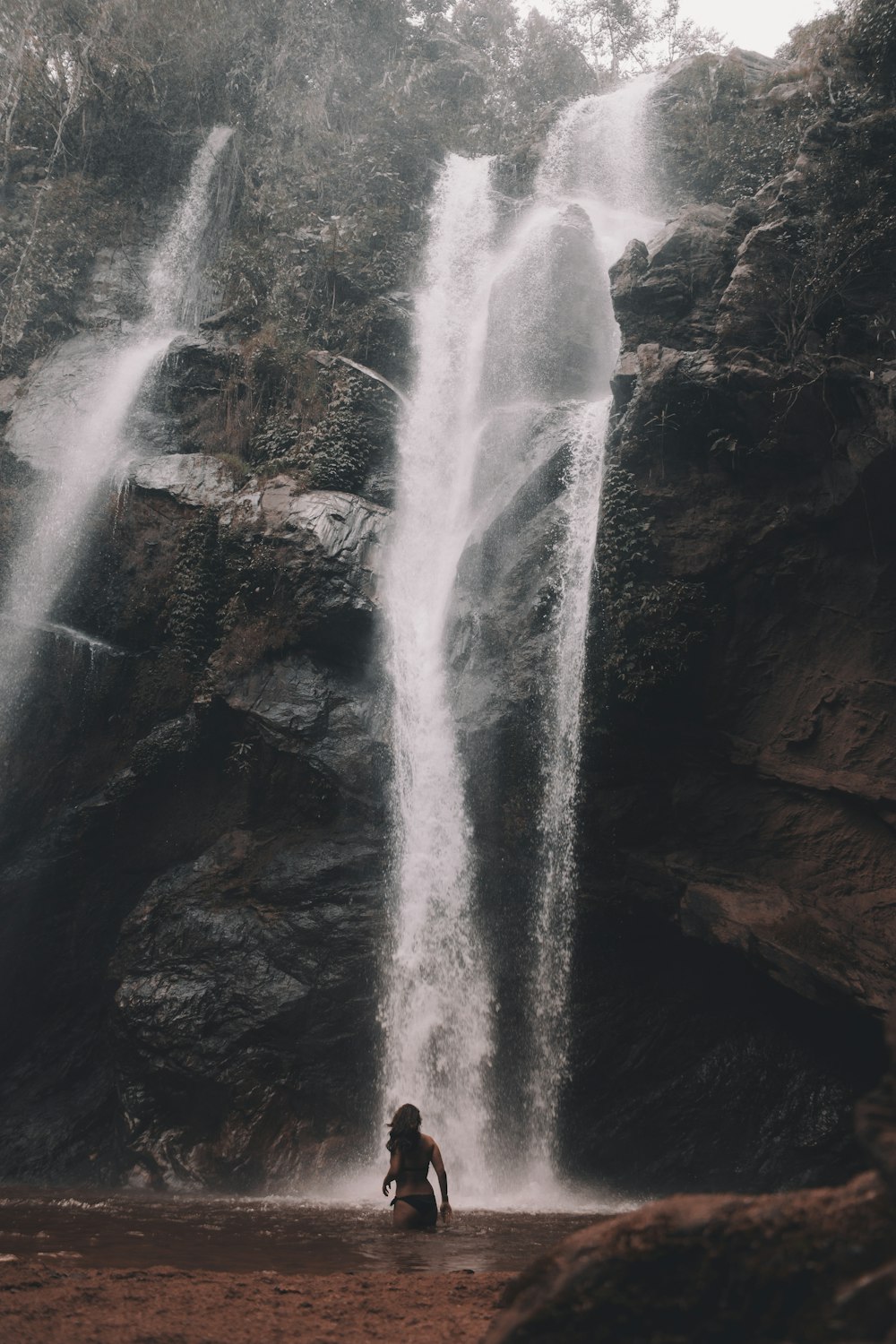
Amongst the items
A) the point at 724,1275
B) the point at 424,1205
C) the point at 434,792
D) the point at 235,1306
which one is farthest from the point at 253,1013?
the point at 724,1275

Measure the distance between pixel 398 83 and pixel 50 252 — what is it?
1291 cm

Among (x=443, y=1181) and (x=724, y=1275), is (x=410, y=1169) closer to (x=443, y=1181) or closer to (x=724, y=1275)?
(x=443, y=1181)

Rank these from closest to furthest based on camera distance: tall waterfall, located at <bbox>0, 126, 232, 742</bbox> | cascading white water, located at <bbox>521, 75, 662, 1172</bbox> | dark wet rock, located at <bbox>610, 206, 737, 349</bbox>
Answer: cascading white water, located at <bbox>521, 75, 662, 1172</bbox>, dark wet rock, located at <bbox>610, 206, 737, 349</bbox>, tall waterfall, located at <bbox>0, 126, 232, 742</bbox>

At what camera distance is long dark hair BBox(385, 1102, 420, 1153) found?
6.01m

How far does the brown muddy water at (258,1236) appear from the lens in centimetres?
503

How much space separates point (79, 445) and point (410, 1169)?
48.1ft

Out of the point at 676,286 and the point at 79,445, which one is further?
the point at 79,445

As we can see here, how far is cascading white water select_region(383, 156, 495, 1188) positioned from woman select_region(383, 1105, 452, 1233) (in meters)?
3.66

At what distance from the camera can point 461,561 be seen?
1380 centimetres

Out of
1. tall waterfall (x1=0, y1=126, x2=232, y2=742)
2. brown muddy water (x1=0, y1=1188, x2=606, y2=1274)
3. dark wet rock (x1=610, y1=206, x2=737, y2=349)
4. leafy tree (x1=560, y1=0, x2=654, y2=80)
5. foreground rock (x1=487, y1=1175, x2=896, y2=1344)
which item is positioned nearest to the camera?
foreground rock (x1=487, y1=1175, x2=896, y2=1344)

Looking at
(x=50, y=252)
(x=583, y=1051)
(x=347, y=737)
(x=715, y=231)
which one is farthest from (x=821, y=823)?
(x=50, y=252)

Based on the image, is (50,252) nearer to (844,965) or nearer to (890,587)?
(890,587)

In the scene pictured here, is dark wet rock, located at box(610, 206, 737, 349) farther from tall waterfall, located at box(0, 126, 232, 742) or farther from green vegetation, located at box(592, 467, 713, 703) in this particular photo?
tall waterfall, located at box(0, 126, 232, 742)

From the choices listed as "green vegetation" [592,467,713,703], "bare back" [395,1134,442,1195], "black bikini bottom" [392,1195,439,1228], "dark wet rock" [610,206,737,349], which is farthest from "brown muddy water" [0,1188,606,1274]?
"dark wet rock" [610,206,737,349]
